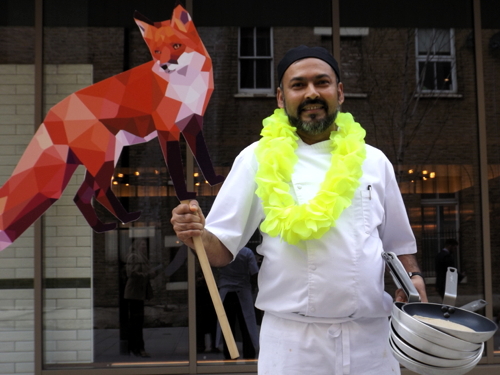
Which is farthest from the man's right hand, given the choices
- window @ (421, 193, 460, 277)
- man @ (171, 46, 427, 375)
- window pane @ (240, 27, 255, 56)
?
window @ (421, 193, 460, 277)

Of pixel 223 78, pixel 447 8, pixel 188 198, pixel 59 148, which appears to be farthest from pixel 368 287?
→ pixel 447 8

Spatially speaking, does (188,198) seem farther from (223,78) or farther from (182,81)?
(223,78)

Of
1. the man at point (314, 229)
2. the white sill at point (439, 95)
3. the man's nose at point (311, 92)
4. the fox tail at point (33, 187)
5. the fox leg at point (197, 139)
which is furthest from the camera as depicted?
the white sill at point (439, 95)

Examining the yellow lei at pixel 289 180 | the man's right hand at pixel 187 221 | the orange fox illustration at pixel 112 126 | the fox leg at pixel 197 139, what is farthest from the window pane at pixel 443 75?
the man's right hand at pixel 187 221

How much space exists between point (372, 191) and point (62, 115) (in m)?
3.42

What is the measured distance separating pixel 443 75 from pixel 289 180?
4072mm

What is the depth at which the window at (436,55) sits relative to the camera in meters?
5.71

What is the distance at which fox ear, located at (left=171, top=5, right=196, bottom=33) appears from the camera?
297 centimetres

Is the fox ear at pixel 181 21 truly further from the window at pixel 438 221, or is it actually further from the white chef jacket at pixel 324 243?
the window at pixel 438 221

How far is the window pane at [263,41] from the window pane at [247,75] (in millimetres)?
133

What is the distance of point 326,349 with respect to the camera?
201 cm

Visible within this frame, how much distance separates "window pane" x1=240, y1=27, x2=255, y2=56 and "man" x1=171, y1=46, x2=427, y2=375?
11.0 ft

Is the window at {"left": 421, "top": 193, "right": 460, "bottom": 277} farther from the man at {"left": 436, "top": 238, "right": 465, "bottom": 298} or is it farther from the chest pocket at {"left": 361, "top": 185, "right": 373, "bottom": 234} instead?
the chest pocket at {"left": 361, "top": 185, "right": 373, "bottom": 234}

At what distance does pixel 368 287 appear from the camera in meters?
2.02
